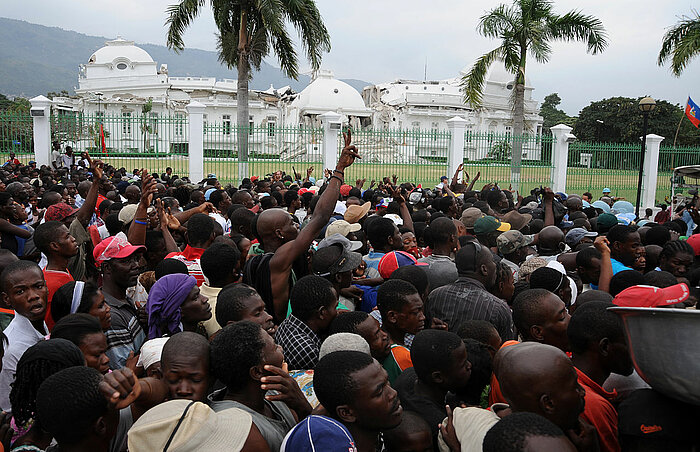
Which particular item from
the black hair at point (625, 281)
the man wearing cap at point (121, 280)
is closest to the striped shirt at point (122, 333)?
the man wearing cap at point (121, 280)

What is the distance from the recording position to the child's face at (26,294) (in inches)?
120

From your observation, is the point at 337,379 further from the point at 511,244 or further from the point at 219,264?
the point at 511,244

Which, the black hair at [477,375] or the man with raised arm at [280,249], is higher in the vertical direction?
the man with raised arm at [280,249]

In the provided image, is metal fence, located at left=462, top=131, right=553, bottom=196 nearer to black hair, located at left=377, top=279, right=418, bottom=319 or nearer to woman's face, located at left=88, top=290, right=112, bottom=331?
black hair, located at left=377, top=279, right=418, bottom=319

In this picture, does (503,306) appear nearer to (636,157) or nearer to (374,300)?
(374,300)

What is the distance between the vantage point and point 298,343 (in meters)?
2.89

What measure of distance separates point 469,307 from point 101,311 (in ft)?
7.09

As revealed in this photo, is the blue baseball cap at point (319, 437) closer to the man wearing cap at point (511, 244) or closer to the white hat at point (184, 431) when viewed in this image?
the white hat at point (184, 431)

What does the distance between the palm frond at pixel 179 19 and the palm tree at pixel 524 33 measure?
922 centimetres

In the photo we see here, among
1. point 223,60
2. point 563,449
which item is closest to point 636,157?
point 223,60

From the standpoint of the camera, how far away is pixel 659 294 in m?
2.60

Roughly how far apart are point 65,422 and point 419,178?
1852 cm

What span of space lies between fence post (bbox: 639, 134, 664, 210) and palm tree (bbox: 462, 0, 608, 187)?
366 centimetres

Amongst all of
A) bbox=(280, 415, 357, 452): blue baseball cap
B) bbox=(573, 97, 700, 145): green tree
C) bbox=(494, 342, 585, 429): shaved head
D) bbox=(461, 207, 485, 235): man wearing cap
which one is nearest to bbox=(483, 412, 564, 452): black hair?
bbox=(494, 342, 585, 429): shaved head
